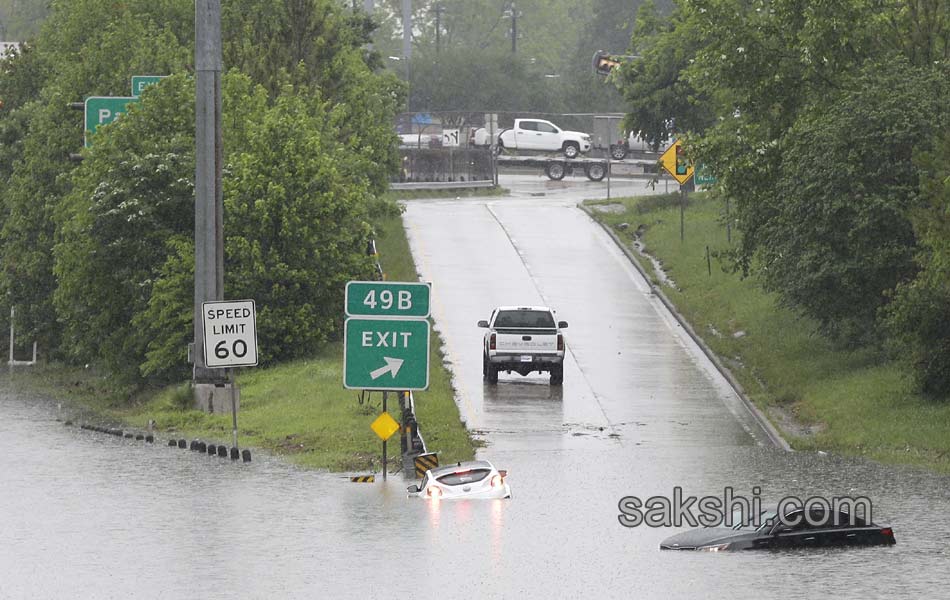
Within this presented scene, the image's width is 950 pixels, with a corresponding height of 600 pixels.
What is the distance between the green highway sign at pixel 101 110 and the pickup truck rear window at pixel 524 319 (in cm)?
1309

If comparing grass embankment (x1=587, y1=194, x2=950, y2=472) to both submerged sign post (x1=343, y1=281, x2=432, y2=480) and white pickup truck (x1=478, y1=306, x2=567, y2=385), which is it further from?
submerged sign post (x1=343, y1=281, x2=432, y2=480)

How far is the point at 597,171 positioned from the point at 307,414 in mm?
50562

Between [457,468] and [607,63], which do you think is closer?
[457,468]

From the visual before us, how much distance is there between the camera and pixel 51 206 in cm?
5372

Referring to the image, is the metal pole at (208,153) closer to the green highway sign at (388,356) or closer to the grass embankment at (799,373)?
the green highway sign at (388,356)

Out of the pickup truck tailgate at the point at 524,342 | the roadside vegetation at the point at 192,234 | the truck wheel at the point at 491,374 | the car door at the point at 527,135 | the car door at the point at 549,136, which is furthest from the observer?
the car door at the point at 527,135

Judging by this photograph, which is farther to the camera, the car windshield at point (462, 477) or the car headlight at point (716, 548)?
the car windshield at point (462, 477)

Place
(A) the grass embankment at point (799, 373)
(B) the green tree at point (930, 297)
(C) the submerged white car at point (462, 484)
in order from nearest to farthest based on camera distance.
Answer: (C) the submerged white car at point (462, 484), (B) the green tree at point (930, 297), (A) the grass embankment at point (799, 373)

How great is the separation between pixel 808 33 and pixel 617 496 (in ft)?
63.2

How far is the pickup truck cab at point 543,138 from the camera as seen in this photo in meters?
87.1

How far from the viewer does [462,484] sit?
86.2ft

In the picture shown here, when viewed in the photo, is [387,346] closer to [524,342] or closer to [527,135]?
[524,342]

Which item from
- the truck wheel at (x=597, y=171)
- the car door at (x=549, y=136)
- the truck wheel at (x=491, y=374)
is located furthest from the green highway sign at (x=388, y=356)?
the car door at (x=549, y=136)
